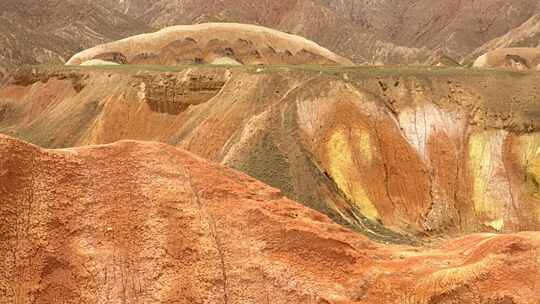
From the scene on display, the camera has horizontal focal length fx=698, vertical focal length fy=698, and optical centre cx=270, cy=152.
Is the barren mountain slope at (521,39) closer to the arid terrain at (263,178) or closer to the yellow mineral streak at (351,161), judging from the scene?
the arid terrain at (263,178)

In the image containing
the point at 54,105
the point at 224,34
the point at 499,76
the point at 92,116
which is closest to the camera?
the point at 499,76

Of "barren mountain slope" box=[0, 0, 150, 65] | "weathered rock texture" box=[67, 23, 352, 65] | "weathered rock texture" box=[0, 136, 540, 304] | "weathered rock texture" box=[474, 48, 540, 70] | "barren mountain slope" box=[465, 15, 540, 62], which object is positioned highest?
"barren mountain slope" box=[465, 15, 540, 62]

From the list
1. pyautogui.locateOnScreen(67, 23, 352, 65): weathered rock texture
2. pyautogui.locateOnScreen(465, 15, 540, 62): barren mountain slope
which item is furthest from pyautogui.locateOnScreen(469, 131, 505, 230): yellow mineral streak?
pyautogui.locateOnScreen(465, 15, 540, 62): barren mountain slope

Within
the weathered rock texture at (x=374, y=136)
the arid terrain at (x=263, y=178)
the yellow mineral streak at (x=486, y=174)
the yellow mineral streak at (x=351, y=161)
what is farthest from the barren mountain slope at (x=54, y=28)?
the yellow mineral streak at (x=486, y=174)

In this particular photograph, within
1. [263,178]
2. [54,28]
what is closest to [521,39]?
[54,28]

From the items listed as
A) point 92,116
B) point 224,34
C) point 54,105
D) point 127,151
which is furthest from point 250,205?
point 224,34

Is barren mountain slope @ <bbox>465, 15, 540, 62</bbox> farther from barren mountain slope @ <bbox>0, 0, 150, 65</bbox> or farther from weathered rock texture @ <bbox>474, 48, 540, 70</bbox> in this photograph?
barren mountain slope @ <bbox>0, 0, 150, 65</bbox>

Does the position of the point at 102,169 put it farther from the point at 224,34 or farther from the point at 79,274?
the point at 224,34
